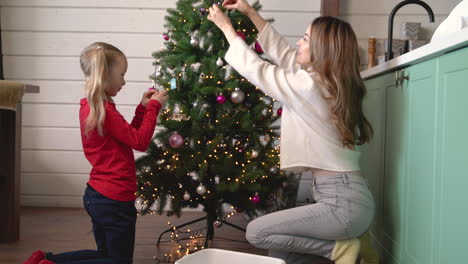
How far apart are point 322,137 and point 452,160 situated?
553 mm

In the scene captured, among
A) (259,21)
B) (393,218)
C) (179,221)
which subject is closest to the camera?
(393,218)

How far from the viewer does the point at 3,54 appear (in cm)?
378

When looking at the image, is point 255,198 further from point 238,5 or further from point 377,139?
point 238,5

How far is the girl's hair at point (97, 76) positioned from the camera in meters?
1.95

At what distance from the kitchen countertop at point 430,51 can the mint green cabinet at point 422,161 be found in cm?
2

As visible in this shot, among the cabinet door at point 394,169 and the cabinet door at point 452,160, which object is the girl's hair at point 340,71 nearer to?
the cabinet door at point 394,169

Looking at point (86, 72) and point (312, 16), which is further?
point (312, 16)

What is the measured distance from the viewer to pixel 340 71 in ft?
6.35

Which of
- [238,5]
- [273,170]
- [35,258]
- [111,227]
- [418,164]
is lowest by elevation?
[35,258]

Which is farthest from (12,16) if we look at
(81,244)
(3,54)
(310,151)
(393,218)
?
(393,218)

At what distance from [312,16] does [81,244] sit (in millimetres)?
2196

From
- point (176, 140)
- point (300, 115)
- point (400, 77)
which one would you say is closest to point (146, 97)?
point (176, 140)

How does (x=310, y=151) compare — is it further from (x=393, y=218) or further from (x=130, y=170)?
(x=130, y=170)

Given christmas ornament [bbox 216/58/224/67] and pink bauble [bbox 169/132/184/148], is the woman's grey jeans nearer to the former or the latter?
pink bauble [bbox 169/132/184/148]
